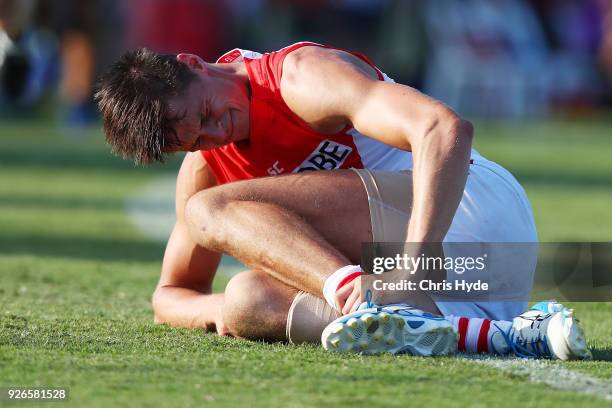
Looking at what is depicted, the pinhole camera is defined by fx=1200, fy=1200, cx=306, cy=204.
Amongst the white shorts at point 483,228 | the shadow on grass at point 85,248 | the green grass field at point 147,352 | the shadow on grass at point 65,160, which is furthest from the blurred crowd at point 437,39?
the white shorts at point 483,228

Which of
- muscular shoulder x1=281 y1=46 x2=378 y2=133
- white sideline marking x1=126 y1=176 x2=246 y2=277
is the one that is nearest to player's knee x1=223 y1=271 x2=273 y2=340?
muscular shoulder x1=281 y1=46 x2=378 y2=133

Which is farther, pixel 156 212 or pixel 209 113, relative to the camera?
pixel 156 212

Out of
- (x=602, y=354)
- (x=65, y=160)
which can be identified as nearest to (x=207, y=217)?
(x=602, y=354)

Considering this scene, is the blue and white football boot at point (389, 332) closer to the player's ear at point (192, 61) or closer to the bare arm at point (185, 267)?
the bare arm at point (185, 267)

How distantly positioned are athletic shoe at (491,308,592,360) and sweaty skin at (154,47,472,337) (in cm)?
26

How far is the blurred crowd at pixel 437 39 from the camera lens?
63.1ft

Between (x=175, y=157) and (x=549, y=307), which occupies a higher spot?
(x=175, y=157)

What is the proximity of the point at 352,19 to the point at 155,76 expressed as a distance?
17211 millimetres

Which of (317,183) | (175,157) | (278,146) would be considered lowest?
(175,157)

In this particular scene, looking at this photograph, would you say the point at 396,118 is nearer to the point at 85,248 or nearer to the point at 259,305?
the point at 259,305

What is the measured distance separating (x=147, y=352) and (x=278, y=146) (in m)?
0.89

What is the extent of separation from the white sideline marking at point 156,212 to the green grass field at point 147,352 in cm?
11

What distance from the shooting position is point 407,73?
20.0m

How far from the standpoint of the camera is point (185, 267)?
4422 millimetres
